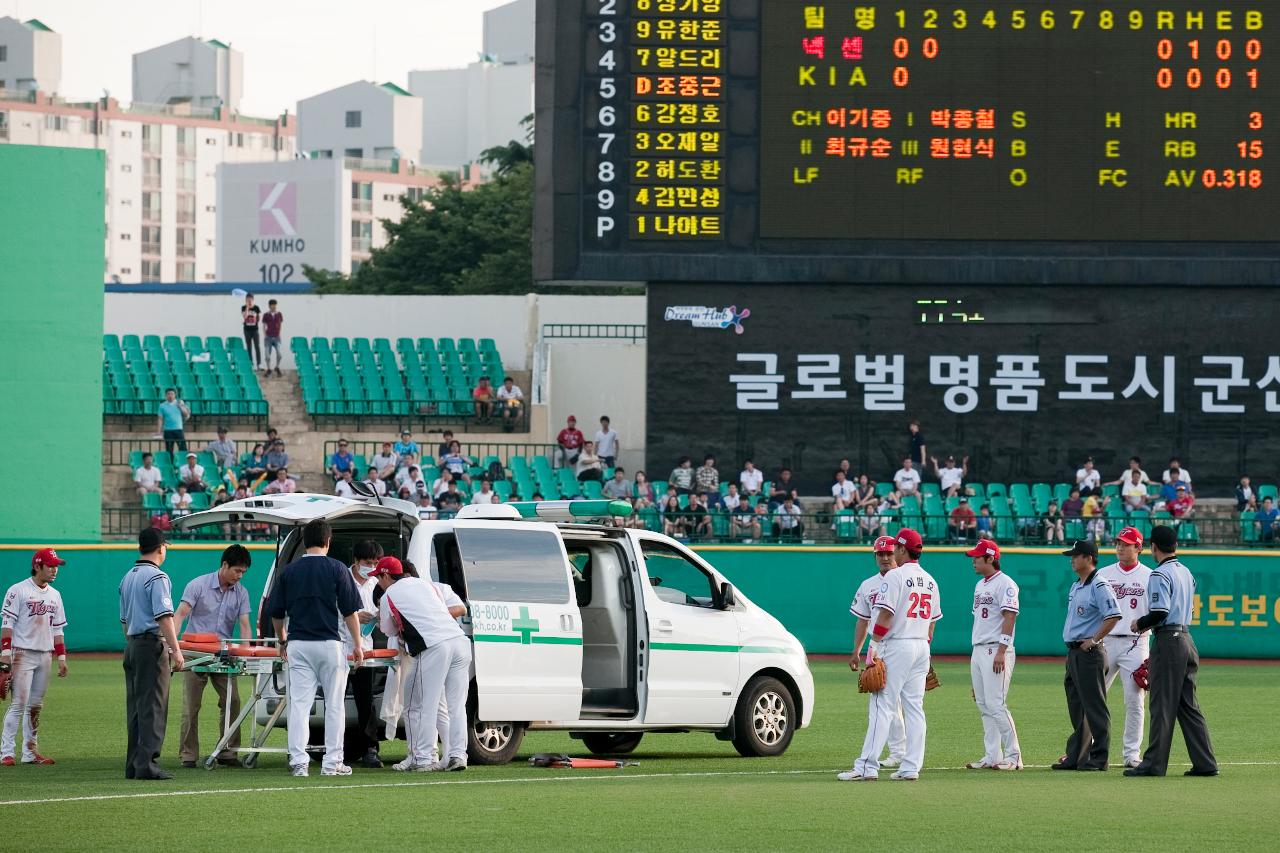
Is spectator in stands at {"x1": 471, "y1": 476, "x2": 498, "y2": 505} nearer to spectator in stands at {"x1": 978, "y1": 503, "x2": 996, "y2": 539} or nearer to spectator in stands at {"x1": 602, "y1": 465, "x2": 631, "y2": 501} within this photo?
spectator in stands at {"x1": 602, "y1": 465, "x2": 631, "y2": 501}

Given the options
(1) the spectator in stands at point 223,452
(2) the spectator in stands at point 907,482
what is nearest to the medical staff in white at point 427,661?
(2) the spectator in stands at point 907,482

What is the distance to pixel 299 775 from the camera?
1354 cm

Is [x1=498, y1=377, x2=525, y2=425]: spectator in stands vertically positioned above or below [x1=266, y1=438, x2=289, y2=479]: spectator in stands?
above

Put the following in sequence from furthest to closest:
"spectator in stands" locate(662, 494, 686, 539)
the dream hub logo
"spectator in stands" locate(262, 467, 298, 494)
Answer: the dream hub logo, "spectator in stands" locate(662, 494, 686, 539), "spectator in stands" locate(262, 467, 298, 494)

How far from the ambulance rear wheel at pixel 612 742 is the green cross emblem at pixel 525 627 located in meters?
1.99

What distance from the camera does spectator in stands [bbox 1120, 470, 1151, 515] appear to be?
29047 mm

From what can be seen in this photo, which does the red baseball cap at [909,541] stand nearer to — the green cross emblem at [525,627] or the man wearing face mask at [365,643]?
the green cross emblem at [525,627]

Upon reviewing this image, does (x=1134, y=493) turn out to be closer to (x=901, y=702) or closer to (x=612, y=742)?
(x=612, y=742)

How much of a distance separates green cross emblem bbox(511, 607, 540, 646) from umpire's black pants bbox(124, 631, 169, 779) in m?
2.61

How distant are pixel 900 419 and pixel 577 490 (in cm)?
547

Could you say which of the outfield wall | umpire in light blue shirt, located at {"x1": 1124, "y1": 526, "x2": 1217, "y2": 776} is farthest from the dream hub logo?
umpire in light blue shirt, located at {"x1": 1124, "y1": 526, "x2": 1217, "y2": 776}

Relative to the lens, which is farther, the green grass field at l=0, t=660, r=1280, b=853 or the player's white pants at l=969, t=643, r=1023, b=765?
the player's white pants at l=969, t=643, r=1023, b=765

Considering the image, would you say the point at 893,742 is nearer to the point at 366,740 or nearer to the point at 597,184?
the point at 366,740

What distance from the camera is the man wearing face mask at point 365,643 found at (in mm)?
14633
